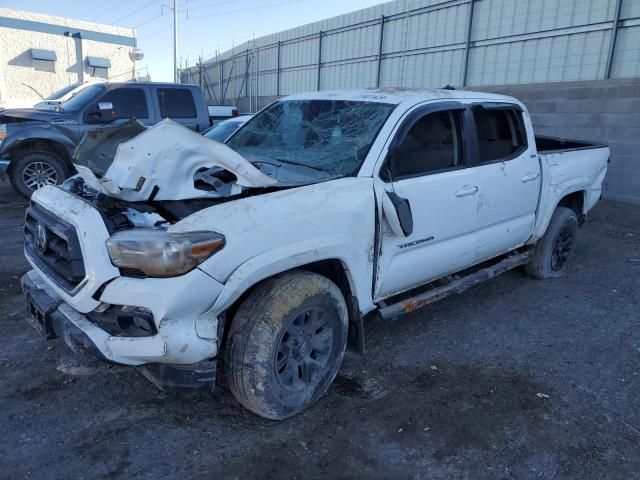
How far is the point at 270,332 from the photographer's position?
2623mm

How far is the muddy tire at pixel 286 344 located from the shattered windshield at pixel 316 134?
833 mm

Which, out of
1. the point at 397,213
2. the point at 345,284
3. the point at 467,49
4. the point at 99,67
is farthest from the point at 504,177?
the point at 99,67

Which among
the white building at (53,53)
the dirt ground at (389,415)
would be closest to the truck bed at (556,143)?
the dirt ground at (389,415)

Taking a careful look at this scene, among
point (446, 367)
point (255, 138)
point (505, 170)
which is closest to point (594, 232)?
point (505, 170)

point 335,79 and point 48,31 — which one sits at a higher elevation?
point 48,31

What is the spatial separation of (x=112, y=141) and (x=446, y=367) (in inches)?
110

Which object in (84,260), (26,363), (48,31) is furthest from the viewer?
(48,31)

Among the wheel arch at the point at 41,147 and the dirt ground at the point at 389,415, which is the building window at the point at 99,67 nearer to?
the wheel arch at the point at 41,147

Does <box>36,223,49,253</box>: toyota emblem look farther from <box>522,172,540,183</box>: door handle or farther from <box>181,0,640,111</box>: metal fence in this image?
<box>181,0,640,111</box>: metal fence

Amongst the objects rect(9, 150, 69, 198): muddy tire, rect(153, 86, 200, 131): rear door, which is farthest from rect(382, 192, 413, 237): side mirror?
rect(153, 86, 200, 131): rear door

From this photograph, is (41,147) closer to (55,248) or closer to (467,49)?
(55,248)

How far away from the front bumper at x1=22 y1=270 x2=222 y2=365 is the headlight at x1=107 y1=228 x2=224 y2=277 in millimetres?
54

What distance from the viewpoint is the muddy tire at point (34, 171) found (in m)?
7.94

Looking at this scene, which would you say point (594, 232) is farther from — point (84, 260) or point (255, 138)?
point (84, 260)
